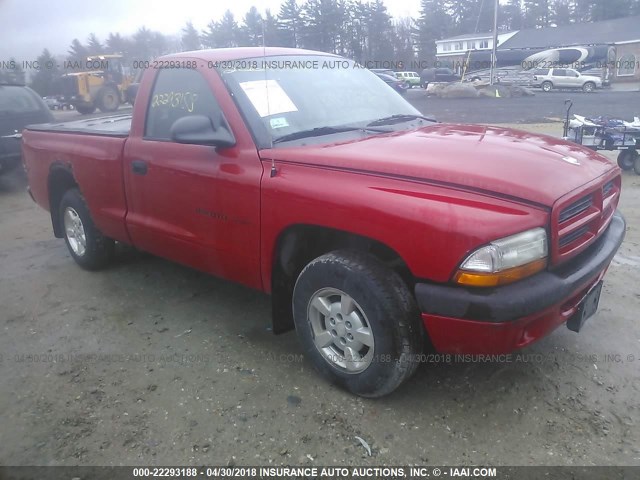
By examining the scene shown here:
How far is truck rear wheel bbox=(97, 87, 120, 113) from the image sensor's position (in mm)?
25172

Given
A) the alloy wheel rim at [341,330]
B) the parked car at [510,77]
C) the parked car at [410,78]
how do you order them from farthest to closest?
the parked car at [410,78]
the parked car at [510,77]
the alloy wheel rim at [341,330]

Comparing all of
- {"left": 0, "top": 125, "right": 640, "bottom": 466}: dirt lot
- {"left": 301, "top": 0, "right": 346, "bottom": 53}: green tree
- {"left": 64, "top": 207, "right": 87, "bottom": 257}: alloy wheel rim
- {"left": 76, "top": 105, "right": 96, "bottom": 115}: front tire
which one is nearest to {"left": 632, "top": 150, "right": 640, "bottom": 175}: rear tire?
{"left": 301, "top": 0, "right": 346, "bottom": 53}: green tree

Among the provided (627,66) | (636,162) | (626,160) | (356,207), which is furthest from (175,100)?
(627,66)

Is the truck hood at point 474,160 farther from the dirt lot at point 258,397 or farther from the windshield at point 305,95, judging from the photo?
the dirt lot at point 258,397

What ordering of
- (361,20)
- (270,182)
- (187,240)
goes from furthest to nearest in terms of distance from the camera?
(361,20)
(187,240)
(270,182)

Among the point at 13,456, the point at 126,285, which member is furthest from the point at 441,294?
the point at 126,285

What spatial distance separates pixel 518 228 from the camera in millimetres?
2242

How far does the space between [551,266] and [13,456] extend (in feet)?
8.60

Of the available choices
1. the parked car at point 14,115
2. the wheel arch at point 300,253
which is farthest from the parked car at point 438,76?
the wheel arch at point 300,253

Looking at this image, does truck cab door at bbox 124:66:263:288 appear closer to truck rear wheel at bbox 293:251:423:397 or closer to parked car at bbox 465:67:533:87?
truck rear wheel at bbox 293:251:423:397

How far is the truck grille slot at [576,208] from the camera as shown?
243 cm

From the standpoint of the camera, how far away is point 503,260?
2.25 metres

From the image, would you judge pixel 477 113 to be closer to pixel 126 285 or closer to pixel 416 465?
pixel 126 285

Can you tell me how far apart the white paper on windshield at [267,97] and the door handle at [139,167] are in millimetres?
944
